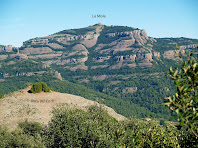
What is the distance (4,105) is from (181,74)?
245ft

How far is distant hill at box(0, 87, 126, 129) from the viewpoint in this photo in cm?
7118

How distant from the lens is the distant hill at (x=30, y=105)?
71.2 meters

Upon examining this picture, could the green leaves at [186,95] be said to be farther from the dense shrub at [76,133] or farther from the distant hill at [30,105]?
the distant hill at [30,105]

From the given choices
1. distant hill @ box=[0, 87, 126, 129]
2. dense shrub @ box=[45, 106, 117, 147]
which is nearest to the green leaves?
dense shrub @ box=[45, 106, 117, 147]

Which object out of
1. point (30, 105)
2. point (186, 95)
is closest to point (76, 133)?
point (186, 95)

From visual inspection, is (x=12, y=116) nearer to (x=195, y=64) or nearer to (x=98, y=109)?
(x=98, y=109)

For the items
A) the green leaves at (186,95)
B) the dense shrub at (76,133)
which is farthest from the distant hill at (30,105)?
the green leaves at (186,95)

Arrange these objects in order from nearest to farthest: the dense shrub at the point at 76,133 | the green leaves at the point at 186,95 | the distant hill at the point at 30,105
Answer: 1. the green leaves at the point at 186,95
2. the dense shrub at the point at 76,133
3. the distant hill at the point at 30,105

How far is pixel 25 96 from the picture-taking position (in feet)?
277

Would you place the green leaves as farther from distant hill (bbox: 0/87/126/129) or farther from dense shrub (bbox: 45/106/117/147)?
distant hill (bbox: 0/87/126/129)

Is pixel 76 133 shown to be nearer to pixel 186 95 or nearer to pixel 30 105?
pixel 186 95

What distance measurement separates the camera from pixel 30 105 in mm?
79125

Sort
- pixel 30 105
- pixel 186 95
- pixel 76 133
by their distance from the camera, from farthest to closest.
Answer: pixel 30 105, pixel 76 133, pixel 186 95

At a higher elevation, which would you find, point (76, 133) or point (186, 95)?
point (186, 95)
